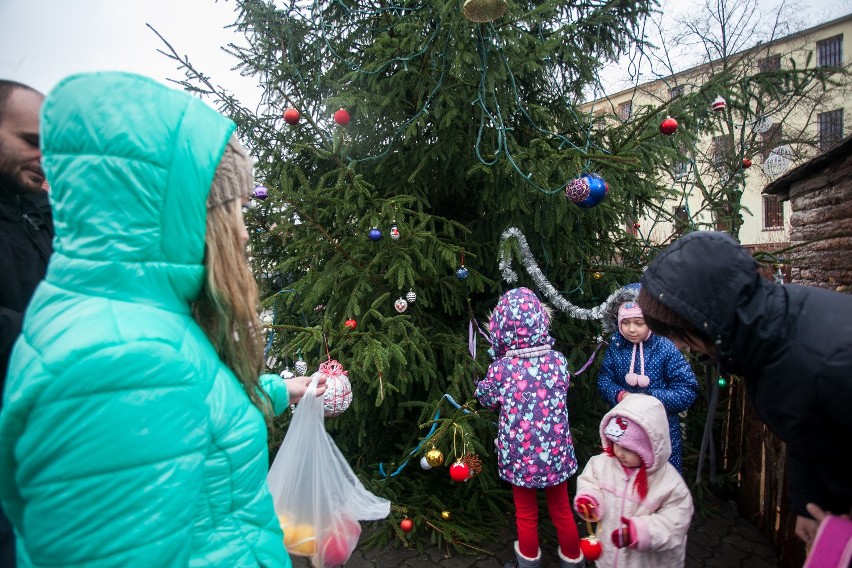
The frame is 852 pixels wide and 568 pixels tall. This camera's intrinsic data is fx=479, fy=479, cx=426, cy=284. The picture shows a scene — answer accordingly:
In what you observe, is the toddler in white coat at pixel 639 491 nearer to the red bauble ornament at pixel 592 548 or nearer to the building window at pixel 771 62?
the red bauble ornament at pixel 592 548

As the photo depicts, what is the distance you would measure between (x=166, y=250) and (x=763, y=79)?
437cm

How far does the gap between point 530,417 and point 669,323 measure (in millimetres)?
1550

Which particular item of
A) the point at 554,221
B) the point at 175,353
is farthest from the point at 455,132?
the point at 175,353

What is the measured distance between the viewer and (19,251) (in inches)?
70.2

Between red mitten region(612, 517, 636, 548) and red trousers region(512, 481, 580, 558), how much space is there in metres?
0.89

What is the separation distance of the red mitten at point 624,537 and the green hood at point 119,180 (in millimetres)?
2199

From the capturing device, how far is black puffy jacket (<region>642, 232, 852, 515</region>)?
1350mm

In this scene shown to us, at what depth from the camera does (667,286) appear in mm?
1561

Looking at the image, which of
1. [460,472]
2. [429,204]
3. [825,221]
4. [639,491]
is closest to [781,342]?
[639,491]

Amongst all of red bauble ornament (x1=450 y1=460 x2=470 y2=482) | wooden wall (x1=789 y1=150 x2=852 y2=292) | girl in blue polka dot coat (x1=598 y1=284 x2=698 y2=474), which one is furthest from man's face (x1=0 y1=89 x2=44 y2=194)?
wooden wall (x1=789 y1=150 x2=852 y2=292)

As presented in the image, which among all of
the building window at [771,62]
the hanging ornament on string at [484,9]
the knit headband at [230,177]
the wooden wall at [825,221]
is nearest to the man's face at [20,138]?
the knit headband at [230,177]

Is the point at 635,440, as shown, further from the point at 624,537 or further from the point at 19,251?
the point at 19,251

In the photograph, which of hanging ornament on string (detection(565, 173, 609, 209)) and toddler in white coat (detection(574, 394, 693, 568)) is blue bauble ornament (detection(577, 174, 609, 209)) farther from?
toddler in white coat (detection(574, 394, 693, 568))

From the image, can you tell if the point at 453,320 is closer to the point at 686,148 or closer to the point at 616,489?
the point at 616,489
